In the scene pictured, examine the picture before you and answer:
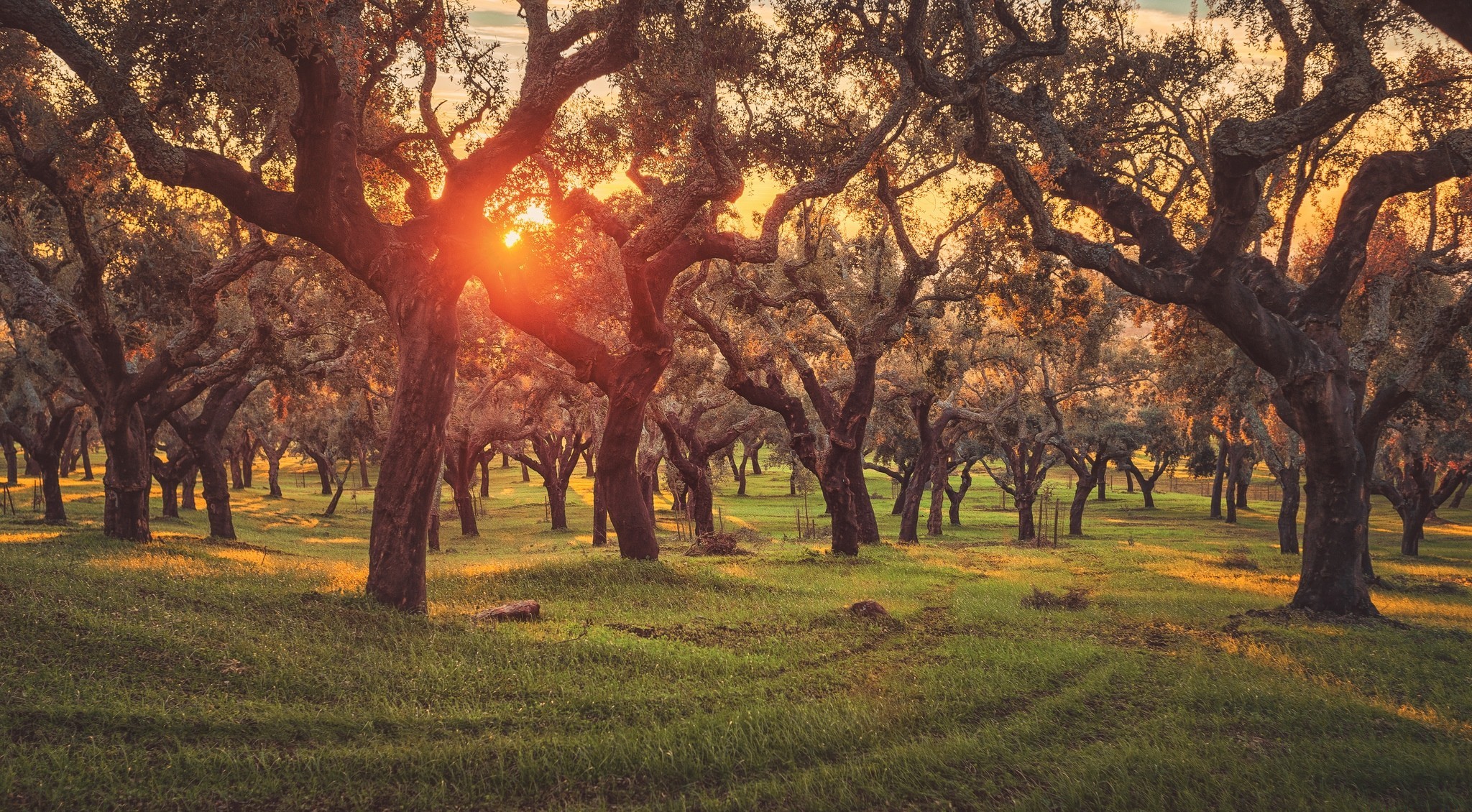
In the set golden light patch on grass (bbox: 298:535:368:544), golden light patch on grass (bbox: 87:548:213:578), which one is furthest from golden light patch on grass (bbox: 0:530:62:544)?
golden light patch on grass (bbox: 298:535:368:544)

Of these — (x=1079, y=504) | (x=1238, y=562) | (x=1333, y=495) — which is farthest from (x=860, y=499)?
(x=1079, y=504)

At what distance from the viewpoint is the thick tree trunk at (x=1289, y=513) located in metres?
29.9

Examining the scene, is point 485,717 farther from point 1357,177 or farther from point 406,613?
point 1357,177

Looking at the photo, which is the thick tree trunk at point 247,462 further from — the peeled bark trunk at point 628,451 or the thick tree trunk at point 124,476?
the peeled bark trunk at point 628,451

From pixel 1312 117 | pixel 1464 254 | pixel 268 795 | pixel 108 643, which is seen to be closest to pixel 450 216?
pixel 108 643

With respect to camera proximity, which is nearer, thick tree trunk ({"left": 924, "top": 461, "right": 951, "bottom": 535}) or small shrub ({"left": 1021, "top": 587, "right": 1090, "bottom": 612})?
small shrub ({"left": 1021, "top": 587, "right": 1090, "bottom": 612})

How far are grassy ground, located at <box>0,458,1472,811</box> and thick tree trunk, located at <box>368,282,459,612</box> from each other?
0.59 metres

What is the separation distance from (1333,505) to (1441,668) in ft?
13.0

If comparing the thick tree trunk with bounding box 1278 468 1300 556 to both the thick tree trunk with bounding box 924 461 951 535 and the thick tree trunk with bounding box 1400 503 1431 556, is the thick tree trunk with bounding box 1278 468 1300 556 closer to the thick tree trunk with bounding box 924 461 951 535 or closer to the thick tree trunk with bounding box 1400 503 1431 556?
the thick tree trunk with bounding box 1400 503 1431 556

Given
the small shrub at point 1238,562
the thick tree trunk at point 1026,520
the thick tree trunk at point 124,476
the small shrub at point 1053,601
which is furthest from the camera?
the thick tree trunk at point 1026,520

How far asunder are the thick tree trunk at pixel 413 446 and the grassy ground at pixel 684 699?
59 centimetres

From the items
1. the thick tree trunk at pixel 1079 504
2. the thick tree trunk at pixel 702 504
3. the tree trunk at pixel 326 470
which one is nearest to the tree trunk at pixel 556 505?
the thick tree trunk at pixel 702 504

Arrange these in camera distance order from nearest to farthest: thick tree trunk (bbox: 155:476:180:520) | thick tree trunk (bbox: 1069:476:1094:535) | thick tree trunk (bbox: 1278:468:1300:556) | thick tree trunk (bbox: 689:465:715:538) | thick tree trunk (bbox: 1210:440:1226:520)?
1. thick tree trunk (bbox: 689:465:715:538)
2. thick tree trunk (bbox: 1278:468:1300:556)
3. thick tree trunk (bbox: 155:476:180:520)
4. thick tree trunk (bbox: 1069:476:1094:535)
5. thick tree trunk (bbox: 1210:440:1226:520)

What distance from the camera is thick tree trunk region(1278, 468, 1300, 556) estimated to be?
2994 cm
